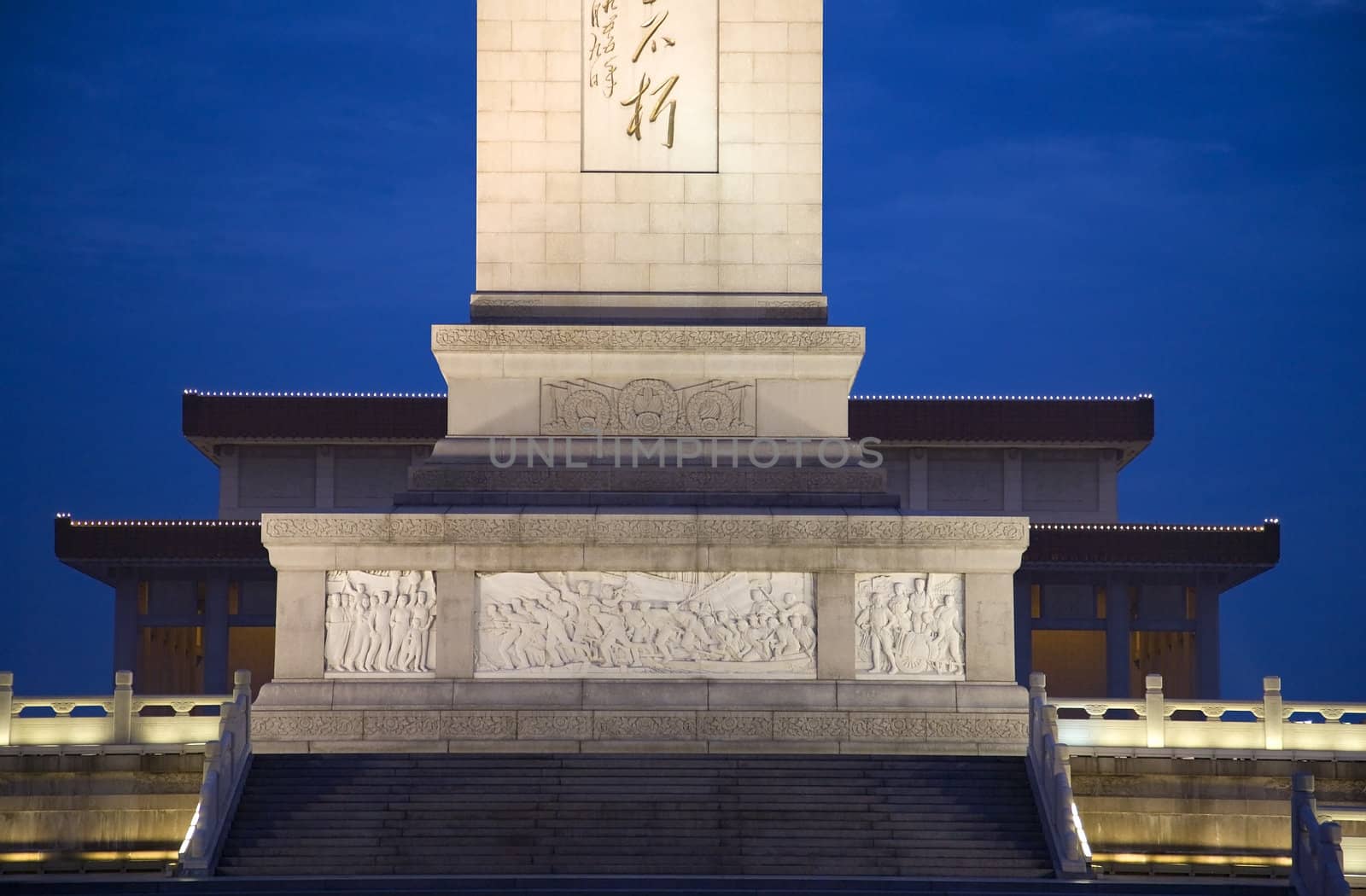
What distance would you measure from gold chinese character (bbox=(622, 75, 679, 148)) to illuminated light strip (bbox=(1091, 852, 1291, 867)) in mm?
8666

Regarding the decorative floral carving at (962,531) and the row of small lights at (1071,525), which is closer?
the decorative floral carving at (962,531)

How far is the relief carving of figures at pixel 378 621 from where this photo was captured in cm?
1734

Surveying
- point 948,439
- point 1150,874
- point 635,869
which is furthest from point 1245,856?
point 948,439

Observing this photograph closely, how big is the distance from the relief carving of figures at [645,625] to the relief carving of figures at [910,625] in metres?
0.50

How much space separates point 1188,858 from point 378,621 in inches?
293

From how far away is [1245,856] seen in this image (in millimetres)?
15156

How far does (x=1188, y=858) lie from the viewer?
49.6 feet

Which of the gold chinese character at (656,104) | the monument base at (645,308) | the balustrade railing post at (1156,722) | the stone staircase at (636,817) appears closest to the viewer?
the stone staircase at (636,817)

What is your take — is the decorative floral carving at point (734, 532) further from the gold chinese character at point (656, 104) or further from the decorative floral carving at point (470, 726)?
the gold chinese character at point (656, 104)

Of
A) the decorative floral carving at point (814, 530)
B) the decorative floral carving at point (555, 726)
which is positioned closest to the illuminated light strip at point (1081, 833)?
the decorative floral carving at point (814, 530)

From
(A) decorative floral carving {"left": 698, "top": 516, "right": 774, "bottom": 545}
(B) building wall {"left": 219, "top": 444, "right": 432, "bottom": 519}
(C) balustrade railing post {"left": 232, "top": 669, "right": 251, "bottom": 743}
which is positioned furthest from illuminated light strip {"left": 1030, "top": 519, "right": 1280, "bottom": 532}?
(C) balustrade railing post {"left": 232, "top": 669, "right": 251, "bottom": 743}

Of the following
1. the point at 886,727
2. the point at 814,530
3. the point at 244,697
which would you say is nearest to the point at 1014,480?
the point at 814,530

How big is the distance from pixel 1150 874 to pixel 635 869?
4045 millimetres

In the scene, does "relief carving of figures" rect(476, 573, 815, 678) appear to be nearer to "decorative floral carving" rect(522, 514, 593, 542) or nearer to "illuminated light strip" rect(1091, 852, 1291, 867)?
"decorative floral carving" rect(522, 514, 593, 542)
